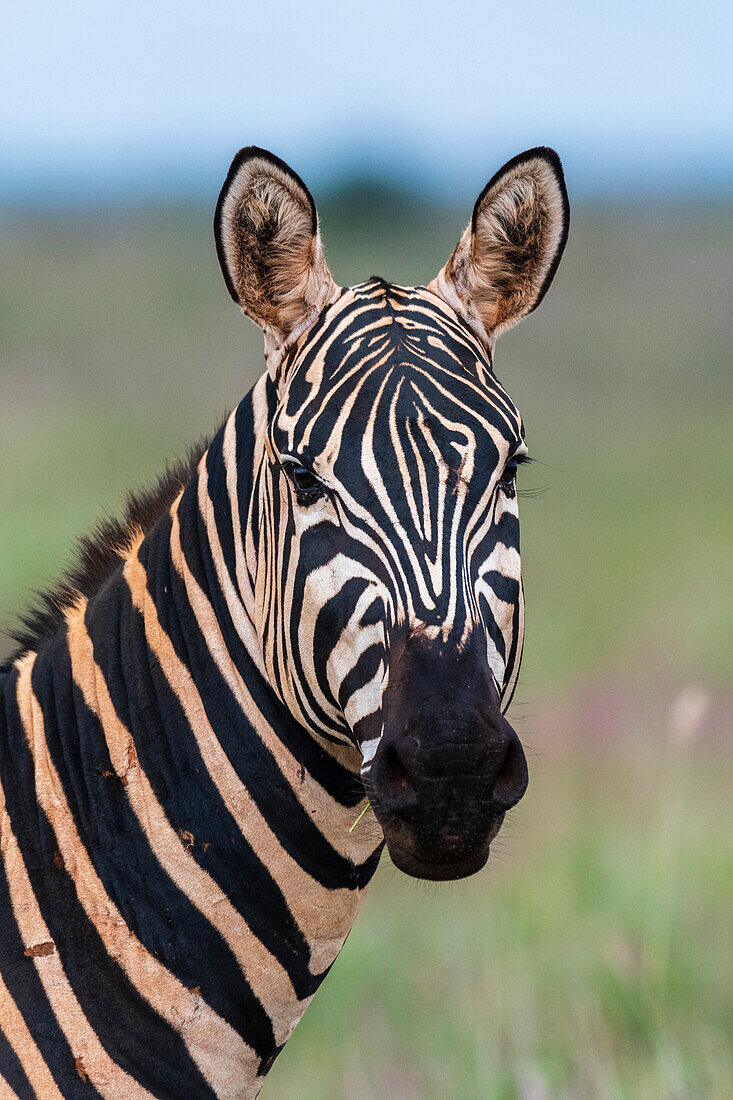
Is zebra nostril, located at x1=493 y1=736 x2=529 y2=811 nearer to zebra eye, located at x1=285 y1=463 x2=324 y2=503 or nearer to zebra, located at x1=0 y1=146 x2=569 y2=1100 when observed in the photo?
zebra, located at x1=0 y1=146 x2=569 y2=1100

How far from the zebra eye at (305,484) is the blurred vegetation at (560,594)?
904mm

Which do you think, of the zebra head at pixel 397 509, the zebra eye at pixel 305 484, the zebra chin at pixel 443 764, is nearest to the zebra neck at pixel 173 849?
the zebra head at pixel 397 509

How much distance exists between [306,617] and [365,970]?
6.28m

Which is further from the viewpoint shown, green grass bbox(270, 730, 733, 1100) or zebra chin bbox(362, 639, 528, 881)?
green grass bbox(270, 730, 733, 1100)

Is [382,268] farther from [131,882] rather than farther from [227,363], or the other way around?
[131,882]

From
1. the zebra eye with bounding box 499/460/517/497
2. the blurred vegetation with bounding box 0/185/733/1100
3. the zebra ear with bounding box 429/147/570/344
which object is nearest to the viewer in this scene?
the zebra eye with bounding box 499/460/517/497

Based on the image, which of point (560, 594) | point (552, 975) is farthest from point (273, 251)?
point (560, 594)

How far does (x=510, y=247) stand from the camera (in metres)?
3.64

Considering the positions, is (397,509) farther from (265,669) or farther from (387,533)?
(265,669)

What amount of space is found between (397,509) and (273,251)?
0.98 m

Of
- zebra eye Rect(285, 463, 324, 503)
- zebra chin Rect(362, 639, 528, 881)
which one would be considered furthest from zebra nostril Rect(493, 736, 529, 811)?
zebra eye Rect(285, 463, 324, 503)

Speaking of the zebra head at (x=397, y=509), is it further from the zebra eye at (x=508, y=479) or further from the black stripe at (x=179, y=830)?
the black stripe at (x=179, y=830)

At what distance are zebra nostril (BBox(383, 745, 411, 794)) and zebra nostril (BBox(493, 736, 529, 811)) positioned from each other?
0.22 meters

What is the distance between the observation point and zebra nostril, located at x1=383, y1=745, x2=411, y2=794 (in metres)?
2.70
